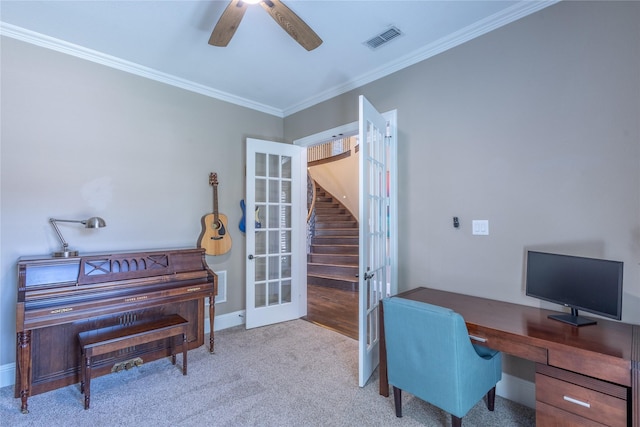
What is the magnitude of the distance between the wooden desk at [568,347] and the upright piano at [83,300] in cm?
233

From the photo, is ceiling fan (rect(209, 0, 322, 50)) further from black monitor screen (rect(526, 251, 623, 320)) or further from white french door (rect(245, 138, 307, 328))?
black monitor screen (rect(526, 251, 623, 320))

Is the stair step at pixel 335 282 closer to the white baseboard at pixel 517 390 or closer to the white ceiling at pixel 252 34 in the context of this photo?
the white baseboard at pixel 517 390

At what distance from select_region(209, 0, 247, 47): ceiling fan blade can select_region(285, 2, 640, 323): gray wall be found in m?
1.58

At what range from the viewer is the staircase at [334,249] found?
5661mm

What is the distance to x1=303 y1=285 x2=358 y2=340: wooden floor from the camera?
3652 mm

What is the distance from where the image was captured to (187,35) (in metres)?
2.45

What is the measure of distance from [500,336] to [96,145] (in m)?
3.48

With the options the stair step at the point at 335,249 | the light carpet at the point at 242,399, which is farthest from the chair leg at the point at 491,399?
the stair step at the point at 335,249

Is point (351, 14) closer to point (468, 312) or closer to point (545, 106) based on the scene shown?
point (545, 106)

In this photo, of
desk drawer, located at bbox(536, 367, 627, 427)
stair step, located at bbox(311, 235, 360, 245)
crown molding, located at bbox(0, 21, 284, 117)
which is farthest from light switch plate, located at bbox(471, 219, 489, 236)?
stair step, located at bbox(311, 235, 360, 245)

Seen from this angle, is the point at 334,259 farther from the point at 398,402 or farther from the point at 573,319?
the point at 573,319

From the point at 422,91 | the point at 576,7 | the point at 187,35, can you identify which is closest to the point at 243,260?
the point at 187,35

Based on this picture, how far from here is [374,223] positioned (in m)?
2.56

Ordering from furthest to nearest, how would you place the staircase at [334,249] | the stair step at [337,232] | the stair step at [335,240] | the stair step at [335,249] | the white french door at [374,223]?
1. the stair step at [337,232]
2. the stair step at [335,240]
3. the stair step at [335,249]
4. the staircase at [334,249]
5. the white french door at [374,223]
